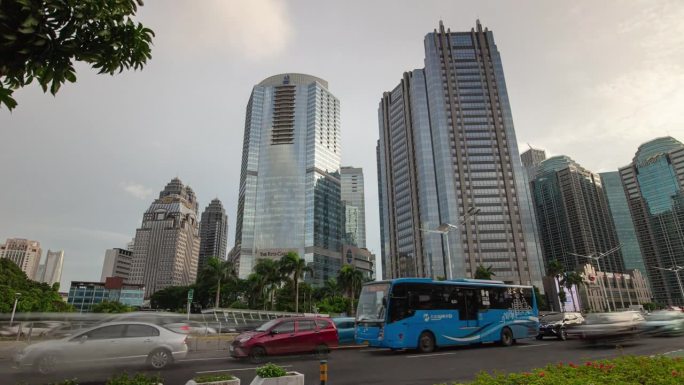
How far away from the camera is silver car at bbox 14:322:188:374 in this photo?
36.1ft

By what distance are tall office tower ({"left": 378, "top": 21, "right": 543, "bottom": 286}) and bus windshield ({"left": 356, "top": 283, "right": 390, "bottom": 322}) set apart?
304ft

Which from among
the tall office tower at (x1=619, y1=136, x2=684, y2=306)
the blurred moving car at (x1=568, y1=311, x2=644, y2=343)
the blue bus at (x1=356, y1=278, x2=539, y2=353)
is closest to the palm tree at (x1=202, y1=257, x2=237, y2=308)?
the blue bus at (x1=356, y1=278, x2=539, y2=353)

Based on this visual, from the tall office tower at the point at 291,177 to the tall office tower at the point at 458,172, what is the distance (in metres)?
26.1

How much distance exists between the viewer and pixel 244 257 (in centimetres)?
13212

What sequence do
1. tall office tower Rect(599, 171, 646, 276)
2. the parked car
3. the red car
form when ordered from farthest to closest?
tall office tower Rect(599, 171, 646, 276)
the parked car
the red car

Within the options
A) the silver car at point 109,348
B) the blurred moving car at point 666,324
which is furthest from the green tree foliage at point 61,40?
the blurred moving car at point 666,324

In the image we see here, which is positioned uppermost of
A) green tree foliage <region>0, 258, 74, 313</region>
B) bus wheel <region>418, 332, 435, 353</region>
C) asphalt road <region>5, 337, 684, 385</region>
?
green tree foliage <region>0, 258, 74, 313</region>

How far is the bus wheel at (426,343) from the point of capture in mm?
16672

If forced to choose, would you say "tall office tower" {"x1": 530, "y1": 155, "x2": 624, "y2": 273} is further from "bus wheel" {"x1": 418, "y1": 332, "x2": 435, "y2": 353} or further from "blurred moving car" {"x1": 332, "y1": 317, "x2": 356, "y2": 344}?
"bus wheel" {"x1": 418, "y1": 332, "x2": 435, "y2": 353}

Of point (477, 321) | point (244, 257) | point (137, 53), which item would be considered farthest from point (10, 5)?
point (244, 257)

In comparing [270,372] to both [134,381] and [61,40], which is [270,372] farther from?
[61,40]

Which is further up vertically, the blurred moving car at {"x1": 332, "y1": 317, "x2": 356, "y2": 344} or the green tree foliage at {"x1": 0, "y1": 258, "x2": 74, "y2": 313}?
the green tree foliage at {"x1": 0, "y1": 258, "x2": 74, "y2": 313}

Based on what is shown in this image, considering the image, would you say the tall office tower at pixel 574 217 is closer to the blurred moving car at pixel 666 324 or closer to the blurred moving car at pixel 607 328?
the blurred moving car at pixel 666 324

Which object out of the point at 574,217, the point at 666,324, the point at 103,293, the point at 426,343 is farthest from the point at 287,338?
the point at 574,217
